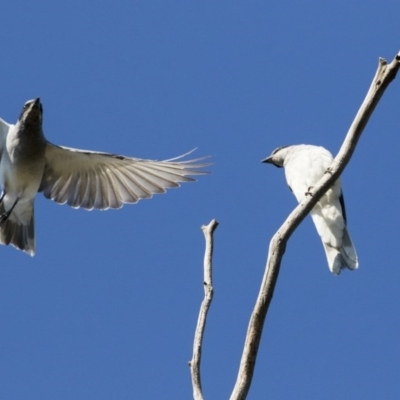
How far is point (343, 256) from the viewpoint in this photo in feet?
25.5

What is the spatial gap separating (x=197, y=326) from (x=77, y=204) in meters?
4.14

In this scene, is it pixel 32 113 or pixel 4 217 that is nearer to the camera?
pixel 32 113

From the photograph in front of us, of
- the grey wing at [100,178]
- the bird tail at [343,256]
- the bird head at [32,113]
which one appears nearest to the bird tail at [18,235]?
the grey wing at [100,178]

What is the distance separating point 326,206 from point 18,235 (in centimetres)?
277

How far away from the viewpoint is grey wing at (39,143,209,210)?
7.73 m

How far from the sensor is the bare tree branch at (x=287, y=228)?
3.57 meters

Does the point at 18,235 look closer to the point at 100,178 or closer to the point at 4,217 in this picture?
the point at 4,217

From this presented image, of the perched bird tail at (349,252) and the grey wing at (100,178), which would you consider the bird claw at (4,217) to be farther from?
the perched bird tail at (349,252)

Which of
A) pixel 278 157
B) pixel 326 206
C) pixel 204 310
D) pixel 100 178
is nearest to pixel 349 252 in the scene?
pixel 326 206

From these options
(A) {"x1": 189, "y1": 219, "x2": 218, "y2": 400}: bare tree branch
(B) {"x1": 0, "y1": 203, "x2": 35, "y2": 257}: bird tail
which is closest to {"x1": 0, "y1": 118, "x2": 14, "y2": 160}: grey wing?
(B) {"x1": 0, "y1": 203, "x2": 35, "y2": 257}: bird tail

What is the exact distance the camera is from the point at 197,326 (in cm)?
403

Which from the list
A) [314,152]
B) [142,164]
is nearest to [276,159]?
[314,152]

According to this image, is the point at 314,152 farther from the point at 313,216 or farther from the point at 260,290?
the point at 260,290

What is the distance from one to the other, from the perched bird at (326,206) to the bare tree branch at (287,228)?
3.44 metres
